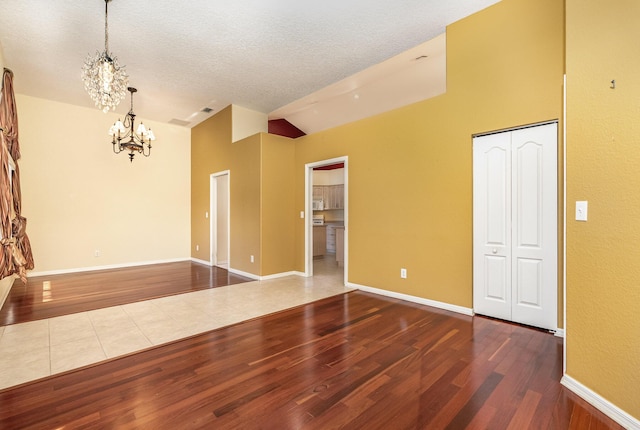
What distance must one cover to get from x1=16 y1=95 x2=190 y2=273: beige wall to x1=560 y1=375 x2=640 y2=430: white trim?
7702mm

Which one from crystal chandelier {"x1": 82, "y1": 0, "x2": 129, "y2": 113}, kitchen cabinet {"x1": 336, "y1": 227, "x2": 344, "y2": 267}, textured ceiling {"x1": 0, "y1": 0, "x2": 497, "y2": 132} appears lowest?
kitchen cabinet {"x1": 336, "y1": 227, "x2": 344, "y2": 267}

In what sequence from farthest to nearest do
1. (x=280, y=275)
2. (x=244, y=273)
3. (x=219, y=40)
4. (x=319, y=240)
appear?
(x=319, y=240), (x=244, y=273), (x=280, y=275), (x=219, y=40)

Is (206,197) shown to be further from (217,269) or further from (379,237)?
(379,237)

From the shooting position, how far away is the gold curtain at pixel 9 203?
3361 millimetres

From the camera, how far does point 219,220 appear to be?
7156mm

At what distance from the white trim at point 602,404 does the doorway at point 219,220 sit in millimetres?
5985

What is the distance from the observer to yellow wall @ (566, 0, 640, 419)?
1.70 metres

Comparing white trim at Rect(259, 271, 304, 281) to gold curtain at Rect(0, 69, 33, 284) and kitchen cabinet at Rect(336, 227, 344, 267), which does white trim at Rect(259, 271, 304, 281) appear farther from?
gold curtain at Rect(0, 69, 33, 284)

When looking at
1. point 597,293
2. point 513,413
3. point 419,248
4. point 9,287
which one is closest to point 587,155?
point 597,293

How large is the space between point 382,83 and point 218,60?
9.29 feet

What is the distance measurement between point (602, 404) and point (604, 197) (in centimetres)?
127

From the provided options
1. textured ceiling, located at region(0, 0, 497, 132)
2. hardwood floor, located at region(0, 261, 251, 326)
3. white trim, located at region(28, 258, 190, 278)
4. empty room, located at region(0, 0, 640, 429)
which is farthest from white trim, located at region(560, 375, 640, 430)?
white trim, located at region(28, 258, 190, 278)

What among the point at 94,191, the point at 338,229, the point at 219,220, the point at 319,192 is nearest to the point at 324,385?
the point at 338,229

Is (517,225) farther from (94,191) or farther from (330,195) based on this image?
(94,191)
